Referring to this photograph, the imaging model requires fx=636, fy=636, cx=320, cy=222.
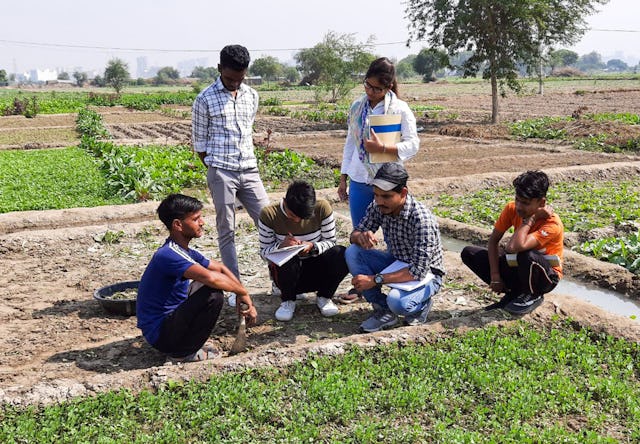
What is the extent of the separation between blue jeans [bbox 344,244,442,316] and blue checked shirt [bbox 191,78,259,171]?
46.7 inches

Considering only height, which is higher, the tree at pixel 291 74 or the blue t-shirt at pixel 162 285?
the tree at pixel 291 74

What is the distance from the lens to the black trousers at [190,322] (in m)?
3.97

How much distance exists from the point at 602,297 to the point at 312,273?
9.07 ft

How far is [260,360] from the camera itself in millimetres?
3986

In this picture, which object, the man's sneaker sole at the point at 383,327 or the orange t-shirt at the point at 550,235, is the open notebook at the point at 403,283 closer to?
the man's sneaker sole at the point at 383,327

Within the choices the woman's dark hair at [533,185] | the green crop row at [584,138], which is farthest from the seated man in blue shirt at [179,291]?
the green crop row at [584,138]

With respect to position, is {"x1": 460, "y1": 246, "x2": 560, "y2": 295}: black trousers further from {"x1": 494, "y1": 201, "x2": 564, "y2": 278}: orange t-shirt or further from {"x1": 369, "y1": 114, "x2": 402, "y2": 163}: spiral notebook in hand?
{"x1": 369, "y1": 114, "x2": 402, "y2": 163}: spiral notebook in hand

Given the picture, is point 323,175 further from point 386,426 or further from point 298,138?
point 386,426

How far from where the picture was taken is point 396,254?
4.67m

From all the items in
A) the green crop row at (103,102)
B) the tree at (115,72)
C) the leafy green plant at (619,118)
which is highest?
the tree at (115,72)

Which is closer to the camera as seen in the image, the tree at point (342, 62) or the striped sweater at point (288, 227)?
the striped sweater at point (288, 227)

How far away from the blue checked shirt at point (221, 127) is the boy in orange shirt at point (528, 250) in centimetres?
210

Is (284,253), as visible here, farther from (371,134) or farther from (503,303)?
(503,303)

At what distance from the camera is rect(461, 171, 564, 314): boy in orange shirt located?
4.41 meters
